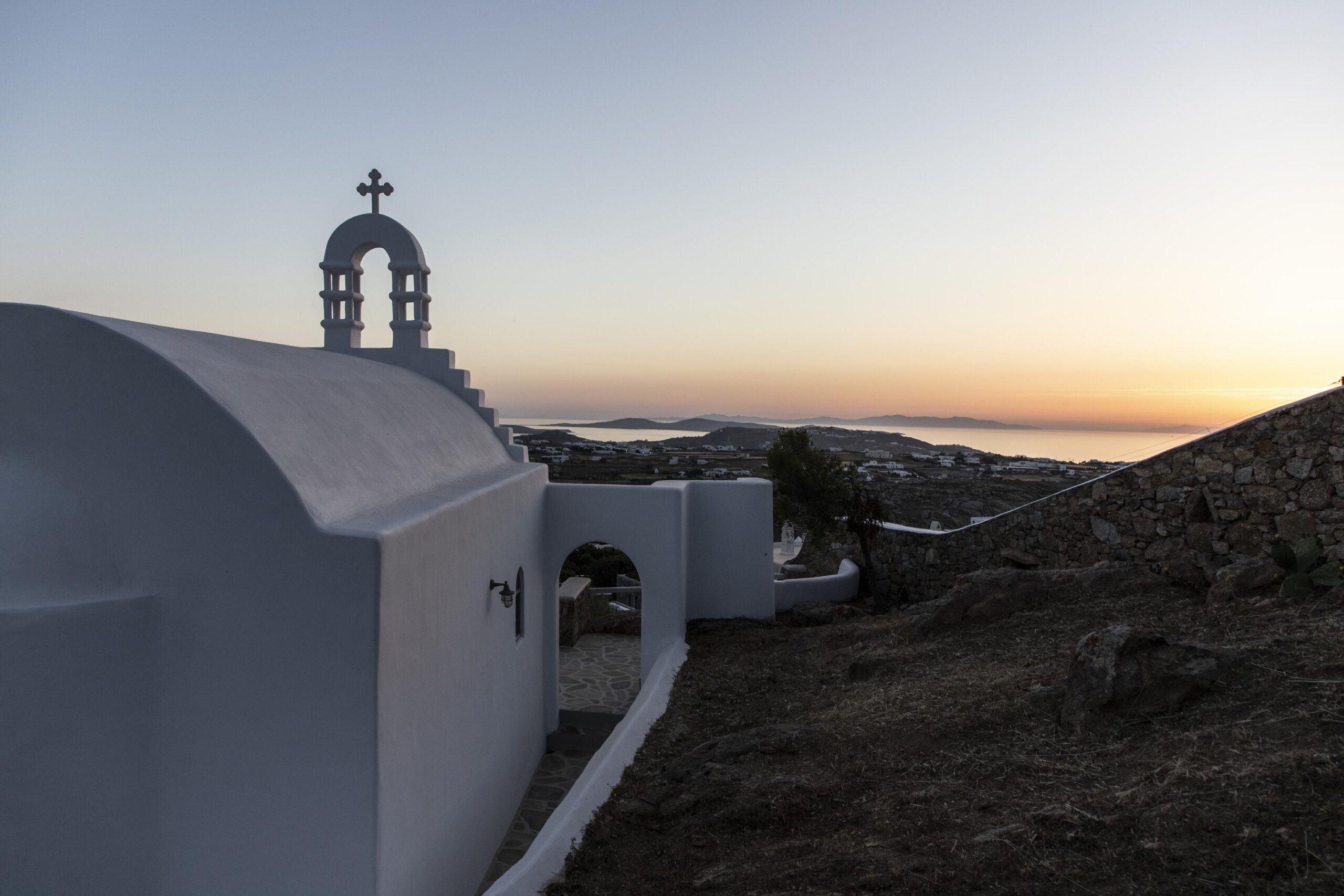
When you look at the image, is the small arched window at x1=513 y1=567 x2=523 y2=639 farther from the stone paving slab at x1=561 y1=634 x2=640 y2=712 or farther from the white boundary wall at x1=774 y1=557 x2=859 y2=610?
the white boundary wall at x1=774 y1=557 x2=859 y2=610

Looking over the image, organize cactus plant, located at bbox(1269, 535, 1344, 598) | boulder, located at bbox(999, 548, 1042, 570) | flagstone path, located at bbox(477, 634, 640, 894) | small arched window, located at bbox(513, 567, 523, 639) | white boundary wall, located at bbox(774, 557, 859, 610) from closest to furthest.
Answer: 1. cactus plant, located at bbox(1269, 535, 1344, 598)
2. flagstone path, located at bbox(477, 634, 640, 894)
3. small arched window, located at bbox(513, 567, 523, 639)
4. boulder, located at bbox(999, 548, 1042, 570)
5. white boundary wall, located at bbox(774, 557, 859, 610)

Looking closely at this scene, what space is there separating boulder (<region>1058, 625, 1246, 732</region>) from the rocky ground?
0.6 inches

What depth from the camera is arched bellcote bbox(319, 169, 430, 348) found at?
1039cm

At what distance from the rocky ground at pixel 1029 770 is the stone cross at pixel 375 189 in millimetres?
7598

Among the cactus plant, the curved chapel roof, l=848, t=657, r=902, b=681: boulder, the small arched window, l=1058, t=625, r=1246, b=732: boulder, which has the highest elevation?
the curved chapel roof

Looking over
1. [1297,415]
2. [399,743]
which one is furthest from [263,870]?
[1297,415]

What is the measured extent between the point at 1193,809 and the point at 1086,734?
1399 mm

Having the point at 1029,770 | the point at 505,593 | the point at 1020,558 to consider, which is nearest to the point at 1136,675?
the point at 1029,770

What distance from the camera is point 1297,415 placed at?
28.5 ft

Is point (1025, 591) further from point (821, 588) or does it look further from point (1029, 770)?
point (821, 588)

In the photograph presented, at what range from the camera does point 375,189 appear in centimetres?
1046

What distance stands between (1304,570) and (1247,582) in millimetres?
480

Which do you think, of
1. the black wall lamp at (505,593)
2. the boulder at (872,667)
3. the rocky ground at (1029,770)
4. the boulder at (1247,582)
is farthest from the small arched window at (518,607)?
the boulder at (1247,582)

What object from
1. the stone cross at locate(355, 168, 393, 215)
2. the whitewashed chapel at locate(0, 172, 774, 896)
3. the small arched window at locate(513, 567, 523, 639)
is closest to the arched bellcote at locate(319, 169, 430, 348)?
the stone cross at locate(355, 168, 393, 215)
